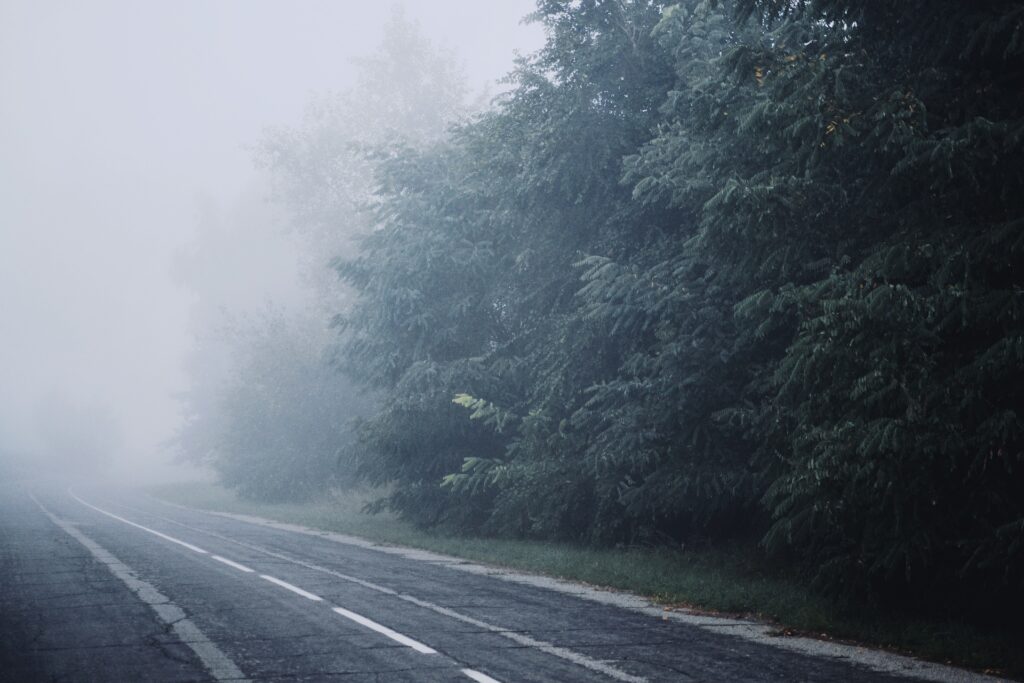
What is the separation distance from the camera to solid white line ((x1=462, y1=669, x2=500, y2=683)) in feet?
23.4

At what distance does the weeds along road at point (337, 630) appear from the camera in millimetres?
7555

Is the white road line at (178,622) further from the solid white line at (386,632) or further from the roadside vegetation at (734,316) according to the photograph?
the roadside vegetation at (734,316)

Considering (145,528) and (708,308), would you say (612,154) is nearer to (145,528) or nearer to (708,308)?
(708,308)

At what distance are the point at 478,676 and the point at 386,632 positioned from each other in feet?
7.42

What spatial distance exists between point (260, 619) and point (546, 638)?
350cm

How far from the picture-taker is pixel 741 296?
1397cm

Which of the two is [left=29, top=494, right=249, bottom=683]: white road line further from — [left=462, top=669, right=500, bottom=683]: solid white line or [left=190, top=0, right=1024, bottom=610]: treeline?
[left=190, top=0, right=1024, bottom=610]: treeline

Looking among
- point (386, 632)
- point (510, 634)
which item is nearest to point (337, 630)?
point (386, 632)

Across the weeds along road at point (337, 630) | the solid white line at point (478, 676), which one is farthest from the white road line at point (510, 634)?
the solid white line at point (478, 676)

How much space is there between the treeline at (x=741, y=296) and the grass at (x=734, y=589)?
18.8 inches

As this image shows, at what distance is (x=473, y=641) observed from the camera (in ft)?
28.9

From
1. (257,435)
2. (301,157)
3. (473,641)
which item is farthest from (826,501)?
(301,157)

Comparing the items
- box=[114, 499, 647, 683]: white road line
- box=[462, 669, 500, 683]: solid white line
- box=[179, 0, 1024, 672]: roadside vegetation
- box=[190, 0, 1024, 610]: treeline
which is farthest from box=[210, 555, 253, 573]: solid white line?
box=[462, 669, 500, 683]: solid white line

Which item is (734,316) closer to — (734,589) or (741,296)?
(741,296)
